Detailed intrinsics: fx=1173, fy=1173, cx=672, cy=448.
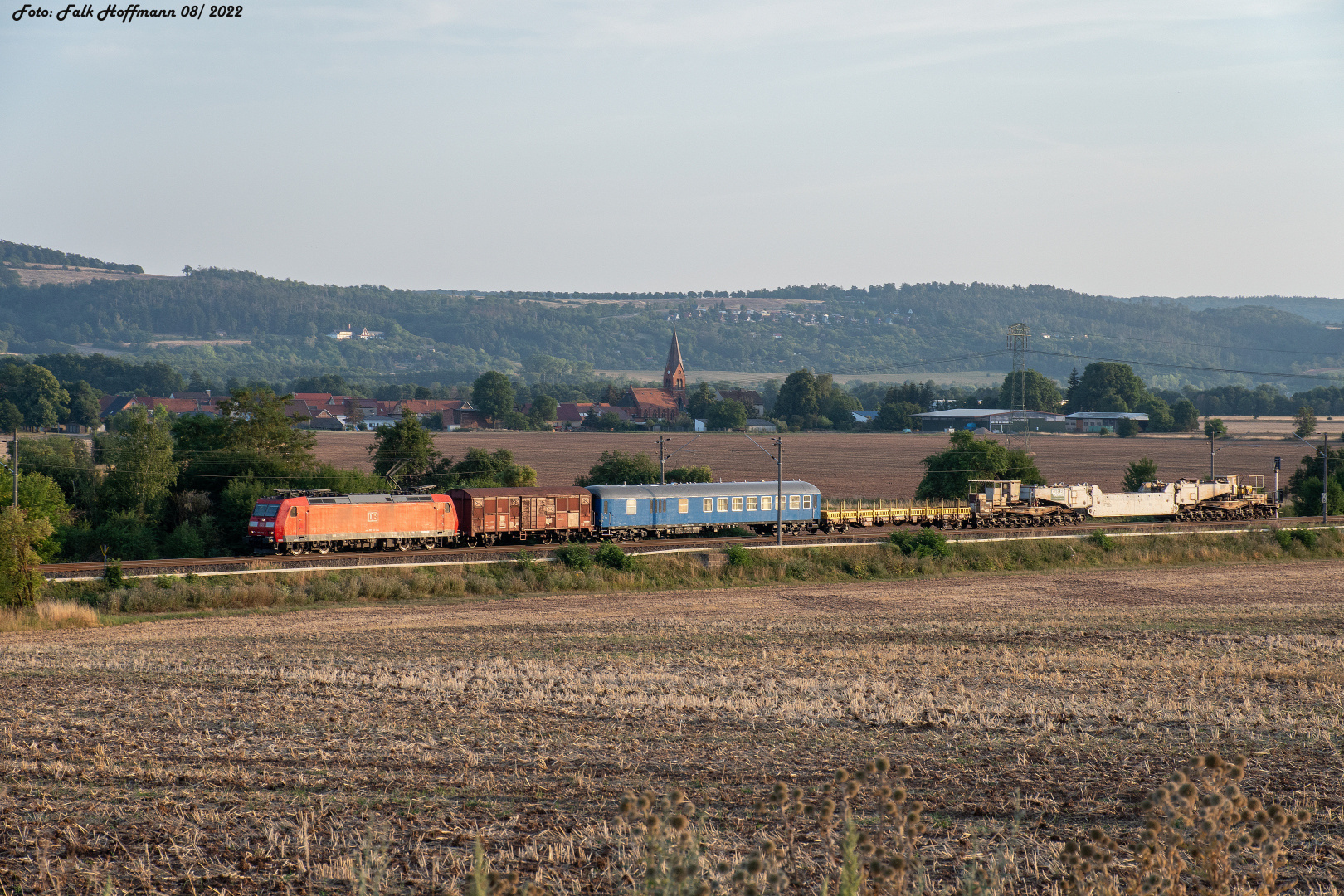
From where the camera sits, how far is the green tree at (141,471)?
64250 millimetres

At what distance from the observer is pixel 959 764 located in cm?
1733

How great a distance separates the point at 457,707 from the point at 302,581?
28.9 metres

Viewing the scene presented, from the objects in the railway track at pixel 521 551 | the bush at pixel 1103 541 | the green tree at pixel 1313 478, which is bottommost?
the bush at pixel 1103 541

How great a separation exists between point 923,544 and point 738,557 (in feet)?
36.9

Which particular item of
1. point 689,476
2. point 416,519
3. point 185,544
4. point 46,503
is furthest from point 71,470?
point 689,476

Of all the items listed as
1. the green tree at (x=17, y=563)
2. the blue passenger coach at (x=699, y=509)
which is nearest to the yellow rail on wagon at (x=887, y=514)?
the blue passenger coach at (x=699, y=509)

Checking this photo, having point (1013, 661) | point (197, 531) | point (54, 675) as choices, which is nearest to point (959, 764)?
point (1013, 661)

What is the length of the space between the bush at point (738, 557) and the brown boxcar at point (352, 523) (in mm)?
13898

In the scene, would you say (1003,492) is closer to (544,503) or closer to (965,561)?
(965,561)

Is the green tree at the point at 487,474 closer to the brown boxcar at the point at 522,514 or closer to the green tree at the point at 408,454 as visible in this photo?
the green tree at the point at 408,454

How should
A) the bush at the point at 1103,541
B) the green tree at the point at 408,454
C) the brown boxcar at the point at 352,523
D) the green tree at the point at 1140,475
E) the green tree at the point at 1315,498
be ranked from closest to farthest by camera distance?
the brown boxcar at the point at 352,523
the bush at the point at 1103,541
the green tree at the point at 408,454
the green tree at the point at 1315,498
the green tree at the point at 1140,475

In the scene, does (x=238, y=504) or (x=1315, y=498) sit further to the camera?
(x=1315, y=498)

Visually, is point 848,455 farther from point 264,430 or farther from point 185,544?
point 185,544

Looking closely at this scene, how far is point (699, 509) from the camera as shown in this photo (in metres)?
64.3
